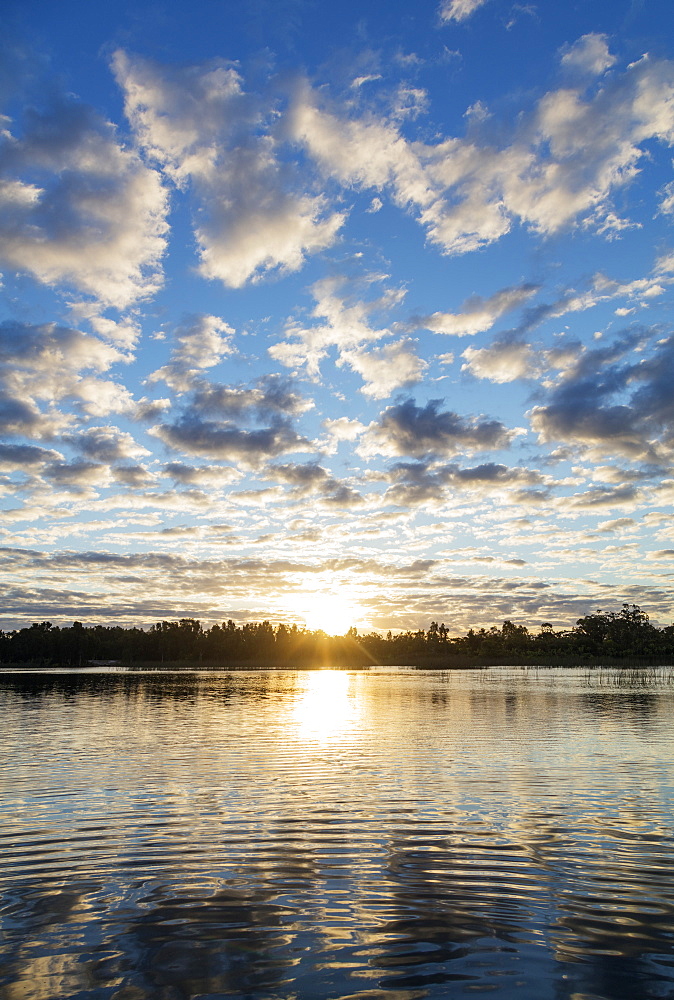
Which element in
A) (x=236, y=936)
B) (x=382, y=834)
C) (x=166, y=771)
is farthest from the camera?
(x=166, y=771)

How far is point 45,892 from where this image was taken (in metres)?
12.3

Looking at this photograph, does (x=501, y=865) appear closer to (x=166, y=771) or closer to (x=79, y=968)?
(x=79, y=968)

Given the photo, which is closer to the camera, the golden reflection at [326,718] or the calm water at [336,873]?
the calm water at [336,873]

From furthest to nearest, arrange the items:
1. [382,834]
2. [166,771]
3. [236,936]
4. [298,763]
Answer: [298,763] → [166,771] → [382,834] → [236,936]

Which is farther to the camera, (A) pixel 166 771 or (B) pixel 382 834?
(A) pixel 166 771

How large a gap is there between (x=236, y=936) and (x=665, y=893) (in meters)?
8.27

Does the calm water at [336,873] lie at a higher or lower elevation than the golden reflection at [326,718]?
higher

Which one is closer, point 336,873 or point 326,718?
point 336,873

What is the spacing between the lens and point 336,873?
13.4m

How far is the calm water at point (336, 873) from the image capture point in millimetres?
8953

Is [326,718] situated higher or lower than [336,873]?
lower

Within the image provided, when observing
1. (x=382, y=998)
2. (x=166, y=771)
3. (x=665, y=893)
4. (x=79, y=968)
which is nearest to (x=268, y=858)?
(x=79, y=968)

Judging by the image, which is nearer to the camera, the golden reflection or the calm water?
the calm water

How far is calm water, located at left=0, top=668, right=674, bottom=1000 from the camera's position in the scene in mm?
8953
